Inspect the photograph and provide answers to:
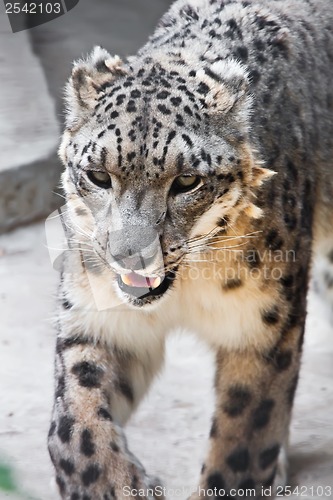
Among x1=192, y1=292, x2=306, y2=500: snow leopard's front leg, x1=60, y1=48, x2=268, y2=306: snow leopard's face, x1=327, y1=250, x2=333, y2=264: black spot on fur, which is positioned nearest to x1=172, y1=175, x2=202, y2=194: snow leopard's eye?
x1=60, y1=48, x2=268, y2=306: snow leopard's face

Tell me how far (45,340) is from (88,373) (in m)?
2.35

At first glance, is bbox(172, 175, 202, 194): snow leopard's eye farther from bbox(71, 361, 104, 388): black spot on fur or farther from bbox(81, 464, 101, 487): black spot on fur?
bbox(81, 464, 101, 487): black spot on fur

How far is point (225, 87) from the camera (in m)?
4.36

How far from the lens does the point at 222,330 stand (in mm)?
4930

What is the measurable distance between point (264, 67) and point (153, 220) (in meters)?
1.35

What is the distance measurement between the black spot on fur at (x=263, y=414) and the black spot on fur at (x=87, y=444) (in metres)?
0.86

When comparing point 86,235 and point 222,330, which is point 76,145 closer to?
point 86,235

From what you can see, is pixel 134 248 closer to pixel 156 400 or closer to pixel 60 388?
pixel 60 388

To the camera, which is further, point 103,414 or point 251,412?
point 251,412

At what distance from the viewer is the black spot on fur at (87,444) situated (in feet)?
15.5

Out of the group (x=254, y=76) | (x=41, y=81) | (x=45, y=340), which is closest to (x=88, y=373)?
(x=254, y=76)

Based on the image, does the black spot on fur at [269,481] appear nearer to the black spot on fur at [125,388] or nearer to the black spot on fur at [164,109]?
the black spot on fur at [125,388]

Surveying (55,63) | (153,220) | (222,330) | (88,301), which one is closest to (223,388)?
(222,330)

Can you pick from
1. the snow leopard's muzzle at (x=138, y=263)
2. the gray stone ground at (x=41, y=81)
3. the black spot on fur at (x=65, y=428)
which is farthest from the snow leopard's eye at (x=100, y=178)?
the gray stone ground at (x=41, y=81)
